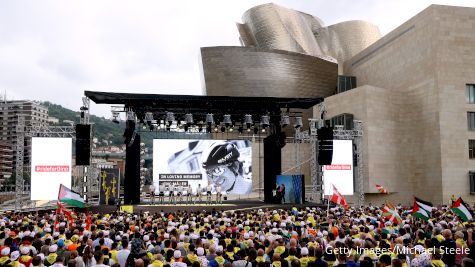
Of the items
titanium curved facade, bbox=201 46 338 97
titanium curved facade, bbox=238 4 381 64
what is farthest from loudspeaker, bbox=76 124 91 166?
titanium curved facade, bbox=238 4 381 64

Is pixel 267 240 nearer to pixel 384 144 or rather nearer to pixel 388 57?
pixel 384 144

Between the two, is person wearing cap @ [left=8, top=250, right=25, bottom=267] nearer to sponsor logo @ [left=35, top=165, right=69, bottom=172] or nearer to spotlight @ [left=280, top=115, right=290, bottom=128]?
sponsor logo @ [left=35, top=165, right=69, bottom=172]

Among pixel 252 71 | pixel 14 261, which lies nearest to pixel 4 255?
pixel 14 261

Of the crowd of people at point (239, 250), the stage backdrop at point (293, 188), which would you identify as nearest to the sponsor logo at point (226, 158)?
the stage backdrop at point (293, 188)

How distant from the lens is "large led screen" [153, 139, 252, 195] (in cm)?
3316

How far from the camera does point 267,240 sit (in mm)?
11141

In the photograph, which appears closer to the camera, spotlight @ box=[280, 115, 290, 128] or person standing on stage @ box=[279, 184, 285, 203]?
spotlight @ box=[280, 115, 290, 128]

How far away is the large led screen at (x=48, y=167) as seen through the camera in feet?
89.6

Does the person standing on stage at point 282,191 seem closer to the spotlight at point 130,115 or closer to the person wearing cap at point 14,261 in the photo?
the spotlight at point 130,115

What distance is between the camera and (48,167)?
2759 centimetres

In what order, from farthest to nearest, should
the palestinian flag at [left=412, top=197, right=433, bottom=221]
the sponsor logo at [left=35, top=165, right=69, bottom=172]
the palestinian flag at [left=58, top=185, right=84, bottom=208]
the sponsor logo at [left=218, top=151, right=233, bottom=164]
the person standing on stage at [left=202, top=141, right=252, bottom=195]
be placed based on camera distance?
the sponsor logo at [left=218, top=151, right=233, bottom=164], the person standing on stage at [left=202, top=141, right=252, bottom=195], the sponsor logo at [left=35, top=165, right=69, bottom=172], the palestinian flag at [left=58, top=185, right=84, bottom=208], the palestinian flag at [left=412, top=197, right=433, bottom=221]

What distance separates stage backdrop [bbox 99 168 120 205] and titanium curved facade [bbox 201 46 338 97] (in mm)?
30121

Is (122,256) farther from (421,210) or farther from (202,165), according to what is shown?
(202,165)

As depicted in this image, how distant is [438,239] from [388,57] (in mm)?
41337
